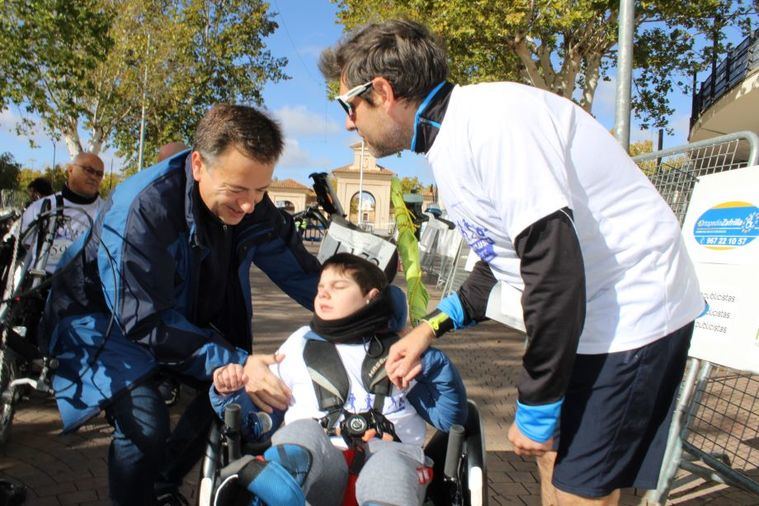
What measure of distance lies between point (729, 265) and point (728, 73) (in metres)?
16.7

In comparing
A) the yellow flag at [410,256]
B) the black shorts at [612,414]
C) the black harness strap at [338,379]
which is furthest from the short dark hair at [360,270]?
the black shorts at [612,414]

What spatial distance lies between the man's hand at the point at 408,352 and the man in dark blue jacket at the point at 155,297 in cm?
53

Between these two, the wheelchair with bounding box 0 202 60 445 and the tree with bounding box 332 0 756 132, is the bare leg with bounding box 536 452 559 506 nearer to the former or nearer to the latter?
the wheelchair with bounding box 0 202 60 445

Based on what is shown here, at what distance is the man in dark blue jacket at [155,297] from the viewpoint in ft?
7.49

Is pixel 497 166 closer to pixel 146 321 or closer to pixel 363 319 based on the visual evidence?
pixel 363 319

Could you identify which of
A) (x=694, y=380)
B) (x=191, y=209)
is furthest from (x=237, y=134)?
(x=694, y=380)

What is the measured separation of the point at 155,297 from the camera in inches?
90.3

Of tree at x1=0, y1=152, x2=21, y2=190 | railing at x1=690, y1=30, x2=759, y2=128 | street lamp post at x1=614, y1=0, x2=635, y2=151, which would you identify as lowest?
tree at x1=0, y1=152, x2=21, y2=190

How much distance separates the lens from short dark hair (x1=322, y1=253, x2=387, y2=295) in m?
2.72

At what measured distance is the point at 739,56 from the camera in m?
15.6

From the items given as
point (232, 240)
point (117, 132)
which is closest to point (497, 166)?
point (232, 240)

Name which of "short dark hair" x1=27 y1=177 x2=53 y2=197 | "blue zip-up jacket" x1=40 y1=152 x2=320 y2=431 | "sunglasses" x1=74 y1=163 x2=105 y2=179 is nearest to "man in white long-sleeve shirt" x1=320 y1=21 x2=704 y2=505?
"blue zip-up jacket" x1=40 y1=152 x2=320 y2=431

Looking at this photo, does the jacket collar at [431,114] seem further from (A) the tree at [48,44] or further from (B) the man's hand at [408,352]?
(A) the tree at [48,44]

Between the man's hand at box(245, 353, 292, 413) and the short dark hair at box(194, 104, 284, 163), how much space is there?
2.62ft
